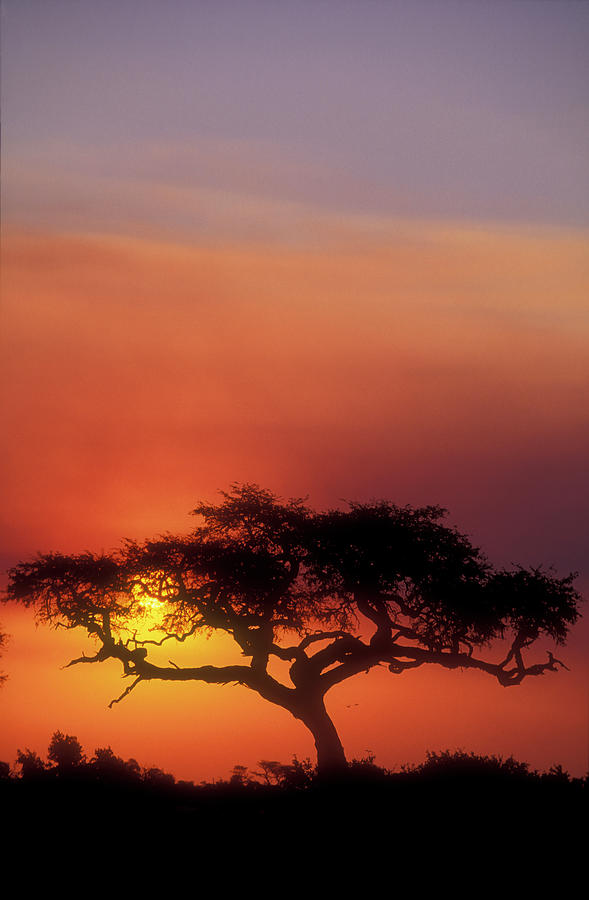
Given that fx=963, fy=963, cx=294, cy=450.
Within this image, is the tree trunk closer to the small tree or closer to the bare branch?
the bare branch

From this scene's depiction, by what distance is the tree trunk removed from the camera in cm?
4312

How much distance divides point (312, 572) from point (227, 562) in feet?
13.0

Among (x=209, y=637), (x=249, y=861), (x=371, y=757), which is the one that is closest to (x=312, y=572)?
(x=209, y=637)

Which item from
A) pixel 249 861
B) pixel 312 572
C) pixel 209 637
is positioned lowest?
pixel 249 861

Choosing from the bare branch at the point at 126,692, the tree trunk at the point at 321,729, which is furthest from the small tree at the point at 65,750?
the tree trunk at the point at 321,729

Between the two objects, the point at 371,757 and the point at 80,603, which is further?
the point at 80,603

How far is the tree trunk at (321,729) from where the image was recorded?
43.1 meters

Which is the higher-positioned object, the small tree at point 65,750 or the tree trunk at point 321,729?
the tree trunk at point 321,729

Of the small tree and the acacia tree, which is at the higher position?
the acacia tree

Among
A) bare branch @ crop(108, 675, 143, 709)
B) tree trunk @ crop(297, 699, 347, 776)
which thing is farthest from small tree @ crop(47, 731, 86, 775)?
tree trunk @ crop(297, 699, 347, 776)

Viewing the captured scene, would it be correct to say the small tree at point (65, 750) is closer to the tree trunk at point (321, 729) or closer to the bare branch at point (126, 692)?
the bare branch at point (126, 692)

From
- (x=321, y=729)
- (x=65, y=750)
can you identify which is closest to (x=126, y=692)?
(x=65, y=750)

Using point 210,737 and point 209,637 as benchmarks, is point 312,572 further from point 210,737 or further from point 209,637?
point 210,737

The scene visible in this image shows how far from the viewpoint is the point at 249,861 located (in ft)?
87.6
